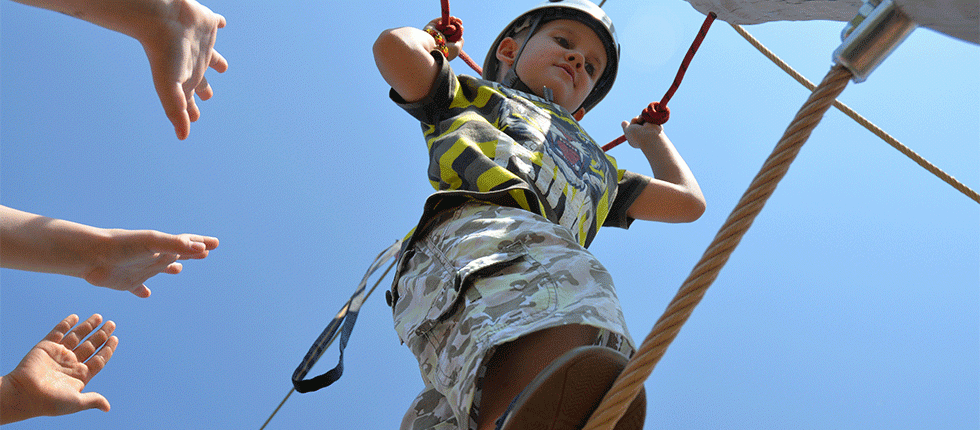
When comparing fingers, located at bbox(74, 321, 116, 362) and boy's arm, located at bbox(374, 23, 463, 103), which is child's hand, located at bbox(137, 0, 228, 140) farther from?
fingers, located at bbox(74, 321, 116, 362)

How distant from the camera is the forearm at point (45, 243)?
2.49ft

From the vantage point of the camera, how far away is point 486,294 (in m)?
0.72

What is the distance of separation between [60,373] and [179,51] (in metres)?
0.77

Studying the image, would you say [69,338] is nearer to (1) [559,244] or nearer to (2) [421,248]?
(2) [421,248]

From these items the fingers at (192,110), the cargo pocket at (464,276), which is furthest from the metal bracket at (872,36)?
the fingers at (192,110)

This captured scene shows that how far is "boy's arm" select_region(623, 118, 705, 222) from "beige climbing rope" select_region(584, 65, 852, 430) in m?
0.83

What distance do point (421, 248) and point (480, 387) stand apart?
286 mm

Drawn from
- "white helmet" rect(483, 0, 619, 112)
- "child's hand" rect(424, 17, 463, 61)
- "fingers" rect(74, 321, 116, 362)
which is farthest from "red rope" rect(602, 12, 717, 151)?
"fingers" rect(74, 321, 116, 362)

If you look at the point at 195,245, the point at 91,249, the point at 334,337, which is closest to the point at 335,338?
the point at 334,337

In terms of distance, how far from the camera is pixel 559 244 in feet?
2.55

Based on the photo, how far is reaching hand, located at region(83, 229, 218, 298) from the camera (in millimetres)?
832

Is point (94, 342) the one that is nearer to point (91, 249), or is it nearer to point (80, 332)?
point (80, 332)

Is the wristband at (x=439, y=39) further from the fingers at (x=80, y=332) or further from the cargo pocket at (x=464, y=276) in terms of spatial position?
the fingers at (x=80, y=332)

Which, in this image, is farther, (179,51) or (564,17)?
(564,17)
